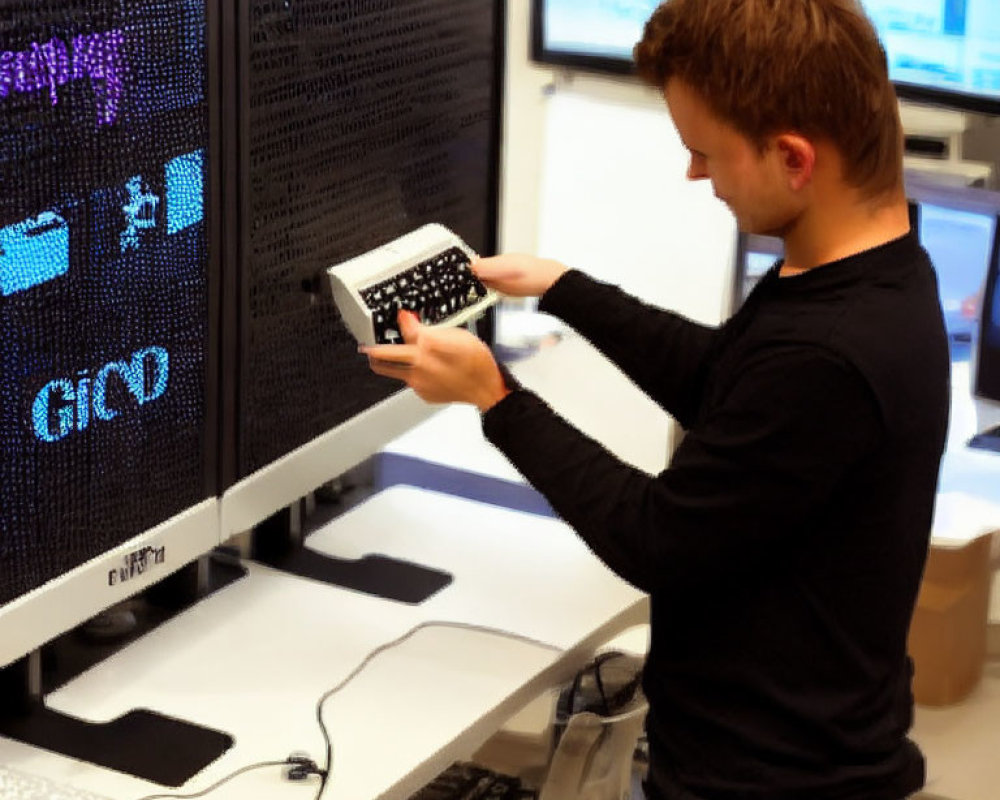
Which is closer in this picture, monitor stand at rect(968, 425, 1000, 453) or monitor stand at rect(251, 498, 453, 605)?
monitor stand at rect(251, 498, 453, 605)

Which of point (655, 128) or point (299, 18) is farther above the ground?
point (299, 18)

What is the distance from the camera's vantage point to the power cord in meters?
1.36

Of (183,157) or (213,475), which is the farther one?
(213,475)

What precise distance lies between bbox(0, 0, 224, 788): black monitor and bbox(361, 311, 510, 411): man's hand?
190 millimetres

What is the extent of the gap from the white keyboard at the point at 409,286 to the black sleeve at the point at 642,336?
82mm

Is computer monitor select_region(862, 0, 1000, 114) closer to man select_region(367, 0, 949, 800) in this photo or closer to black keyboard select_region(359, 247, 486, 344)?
black keyboard select_region(359, 247, 486, 344)

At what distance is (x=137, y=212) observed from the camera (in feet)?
4.62

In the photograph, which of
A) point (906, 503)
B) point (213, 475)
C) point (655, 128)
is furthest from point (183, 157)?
point (655, 128)

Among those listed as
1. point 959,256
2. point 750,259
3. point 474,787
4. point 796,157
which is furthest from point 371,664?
point 959,256

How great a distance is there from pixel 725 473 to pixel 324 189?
1.97 ft

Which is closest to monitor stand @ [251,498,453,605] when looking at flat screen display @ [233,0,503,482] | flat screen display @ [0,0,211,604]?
flat screen display @ [233,0,503,482]

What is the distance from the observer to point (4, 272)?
1285 millimetres

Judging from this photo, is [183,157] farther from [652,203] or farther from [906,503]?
[652,203]

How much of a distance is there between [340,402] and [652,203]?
98 cm
